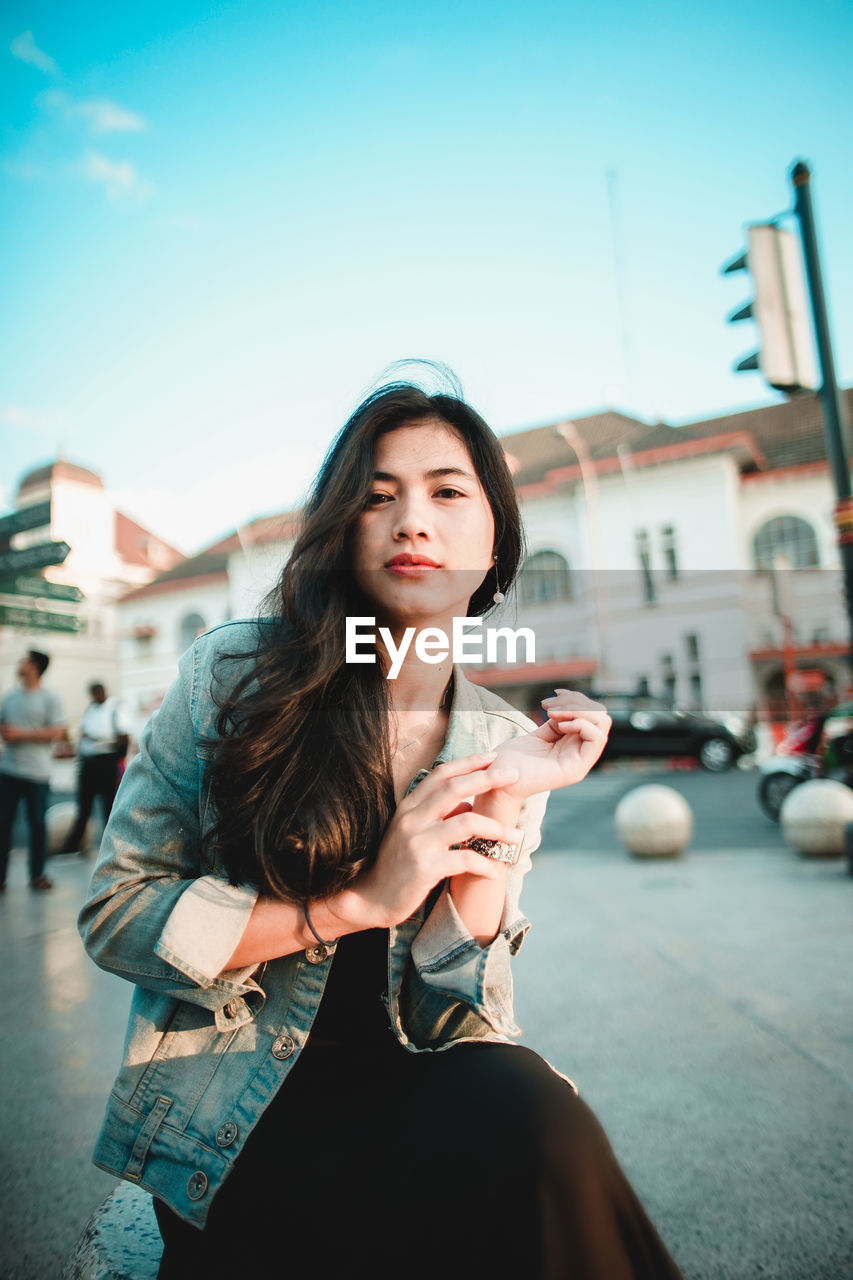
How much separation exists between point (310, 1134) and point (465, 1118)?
247 millimetres

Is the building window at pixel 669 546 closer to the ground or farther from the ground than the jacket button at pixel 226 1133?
farther from the ground

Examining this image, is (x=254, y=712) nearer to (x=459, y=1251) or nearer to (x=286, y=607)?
(x=286, y=607)

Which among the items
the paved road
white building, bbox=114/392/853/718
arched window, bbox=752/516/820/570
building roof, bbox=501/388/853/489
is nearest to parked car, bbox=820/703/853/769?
the paved road

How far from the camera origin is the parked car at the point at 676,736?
53.1ft

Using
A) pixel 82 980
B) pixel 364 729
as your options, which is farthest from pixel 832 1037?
pixel 82 980

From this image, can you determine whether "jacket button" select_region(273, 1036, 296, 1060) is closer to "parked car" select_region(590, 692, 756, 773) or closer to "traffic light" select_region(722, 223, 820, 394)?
"traffic light" select_region(722, 223, 820, 394)

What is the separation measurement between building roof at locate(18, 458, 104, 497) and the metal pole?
3.63 m

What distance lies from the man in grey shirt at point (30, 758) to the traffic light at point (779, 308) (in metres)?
5.00

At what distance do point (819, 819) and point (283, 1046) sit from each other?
5754 millimetres

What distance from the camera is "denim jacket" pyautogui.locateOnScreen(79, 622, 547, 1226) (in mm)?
1043

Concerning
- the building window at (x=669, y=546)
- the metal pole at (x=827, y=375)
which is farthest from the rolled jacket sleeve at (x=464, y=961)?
the building window at (x=669, y=546)

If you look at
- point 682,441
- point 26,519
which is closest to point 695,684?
point 682,441

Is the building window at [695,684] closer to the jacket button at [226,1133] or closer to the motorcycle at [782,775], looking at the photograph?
the motorcycle at [782,775]

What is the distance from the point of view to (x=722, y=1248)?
1706mm
